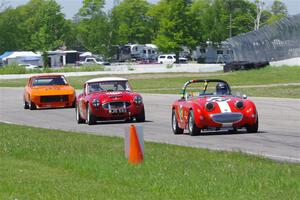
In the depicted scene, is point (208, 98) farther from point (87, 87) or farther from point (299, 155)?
point (87, 87)

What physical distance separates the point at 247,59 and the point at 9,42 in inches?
2707

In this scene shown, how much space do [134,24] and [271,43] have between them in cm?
6425

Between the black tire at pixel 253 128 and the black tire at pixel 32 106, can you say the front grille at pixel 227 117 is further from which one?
the black tire at pixel 32 106

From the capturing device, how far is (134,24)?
138m

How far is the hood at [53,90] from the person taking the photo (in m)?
34.4

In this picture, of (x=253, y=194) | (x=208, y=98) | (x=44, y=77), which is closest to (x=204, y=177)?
(x=253, y=194)

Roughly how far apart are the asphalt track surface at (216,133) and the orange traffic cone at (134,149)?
118 centimetres

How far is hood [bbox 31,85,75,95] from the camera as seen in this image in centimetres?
3441

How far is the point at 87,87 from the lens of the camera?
2588 cm

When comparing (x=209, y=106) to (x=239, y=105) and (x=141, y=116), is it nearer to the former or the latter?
(x=239, y=105)

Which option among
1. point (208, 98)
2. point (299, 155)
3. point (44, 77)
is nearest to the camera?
point (299, 155)

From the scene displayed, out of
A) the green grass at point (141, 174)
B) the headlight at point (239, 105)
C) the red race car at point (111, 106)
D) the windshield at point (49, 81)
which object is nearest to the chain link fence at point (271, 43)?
the windshield at point (49, 81)

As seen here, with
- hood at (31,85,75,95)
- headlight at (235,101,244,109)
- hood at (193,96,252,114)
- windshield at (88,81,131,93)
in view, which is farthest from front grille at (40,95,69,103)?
headlight at (235,101,244,109)

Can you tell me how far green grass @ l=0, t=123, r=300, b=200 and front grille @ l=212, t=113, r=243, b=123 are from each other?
2870 millimetres
